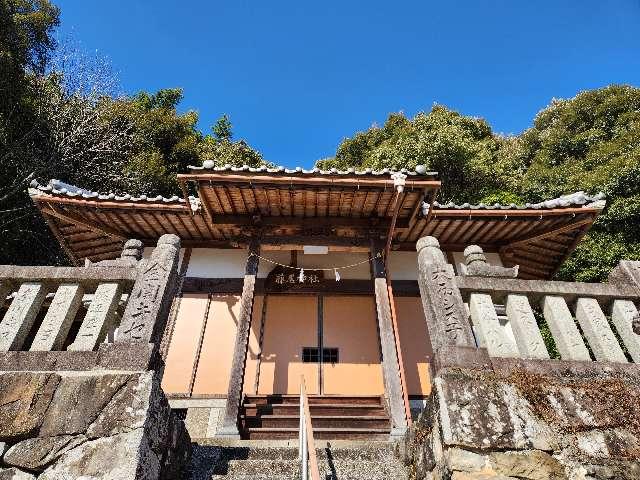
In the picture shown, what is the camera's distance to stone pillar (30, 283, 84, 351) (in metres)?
3.71

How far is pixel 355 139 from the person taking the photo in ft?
90.2

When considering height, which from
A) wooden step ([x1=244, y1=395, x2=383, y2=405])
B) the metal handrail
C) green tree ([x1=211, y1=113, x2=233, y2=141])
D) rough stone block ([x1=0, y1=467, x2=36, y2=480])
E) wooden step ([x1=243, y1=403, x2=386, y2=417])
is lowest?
rough stone block ([x1=0, y1=467, x2=36, y2=480])

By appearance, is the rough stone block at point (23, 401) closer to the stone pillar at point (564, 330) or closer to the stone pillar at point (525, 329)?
the stone pillar at point (525, 329)

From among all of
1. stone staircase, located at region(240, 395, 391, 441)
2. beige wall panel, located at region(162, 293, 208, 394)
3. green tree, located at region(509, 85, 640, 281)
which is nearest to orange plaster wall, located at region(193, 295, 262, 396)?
beige wall panel, located at region(162, 293, 208, 394)

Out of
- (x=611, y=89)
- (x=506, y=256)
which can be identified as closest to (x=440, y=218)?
(x=506, y=256)

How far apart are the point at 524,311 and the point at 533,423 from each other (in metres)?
1.12

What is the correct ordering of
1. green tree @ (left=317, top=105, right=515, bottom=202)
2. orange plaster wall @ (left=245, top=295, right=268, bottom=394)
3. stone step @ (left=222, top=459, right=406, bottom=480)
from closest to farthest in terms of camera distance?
1. stone step @ (left=222, top=459, right=406, bottom=480)
2. orange plaster wall @ (left=245, top=295, right=268, bottom=394)
3. green tree @ (left=317, top=105, right=515, bottom=202)

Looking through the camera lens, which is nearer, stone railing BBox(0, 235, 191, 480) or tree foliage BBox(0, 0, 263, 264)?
stone railing BBox(0, 235, 191, 480)

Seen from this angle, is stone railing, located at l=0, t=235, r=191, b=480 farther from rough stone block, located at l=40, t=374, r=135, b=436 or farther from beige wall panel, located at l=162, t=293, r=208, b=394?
beige wall panel, located at l=162, t=293, r=208, b=394

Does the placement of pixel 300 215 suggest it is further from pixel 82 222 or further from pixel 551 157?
pixel 551 157

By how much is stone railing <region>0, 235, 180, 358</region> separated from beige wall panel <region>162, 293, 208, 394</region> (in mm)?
3928

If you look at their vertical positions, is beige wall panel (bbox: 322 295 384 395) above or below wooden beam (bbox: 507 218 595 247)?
below

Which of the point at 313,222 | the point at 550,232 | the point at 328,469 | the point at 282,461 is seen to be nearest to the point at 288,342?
the point at 313,222

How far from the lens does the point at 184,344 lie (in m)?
8.23
